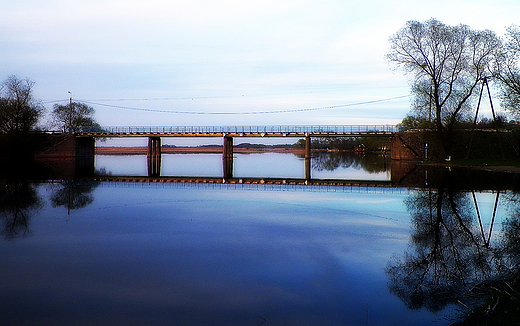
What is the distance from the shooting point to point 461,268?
9648mm

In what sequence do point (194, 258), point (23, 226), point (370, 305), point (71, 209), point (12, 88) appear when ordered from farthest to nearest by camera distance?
1. point (12, 88)
2. point (71, 209)
3. point (23, 226)
4. point (194, 258)
5. point (370, 305)

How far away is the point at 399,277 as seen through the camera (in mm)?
9125

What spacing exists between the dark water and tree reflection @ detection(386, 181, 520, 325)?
3cm

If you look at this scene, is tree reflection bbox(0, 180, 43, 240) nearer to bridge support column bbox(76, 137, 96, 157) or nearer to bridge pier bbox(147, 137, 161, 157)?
bridge pier bbox(147, 137, 161, 157)

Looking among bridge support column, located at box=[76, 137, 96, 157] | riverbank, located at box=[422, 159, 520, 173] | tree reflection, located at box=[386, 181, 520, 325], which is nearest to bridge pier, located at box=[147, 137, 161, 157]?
bridge support column, located at box=[76, 137, 96, 157]

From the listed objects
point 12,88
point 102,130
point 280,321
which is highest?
point 12,88

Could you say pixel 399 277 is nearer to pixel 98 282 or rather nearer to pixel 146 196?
pixel 98 282

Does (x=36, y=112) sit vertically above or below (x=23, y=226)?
above

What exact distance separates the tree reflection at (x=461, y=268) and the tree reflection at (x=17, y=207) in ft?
35.8

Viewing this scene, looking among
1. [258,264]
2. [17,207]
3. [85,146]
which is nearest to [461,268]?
[258,264]

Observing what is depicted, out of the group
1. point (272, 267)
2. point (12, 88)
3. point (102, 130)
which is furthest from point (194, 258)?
point (102, 130)

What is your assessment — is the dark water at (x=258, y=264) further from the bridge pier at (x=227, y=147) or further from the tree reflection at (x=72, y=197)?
the bridge pier at (x=227, y=147)

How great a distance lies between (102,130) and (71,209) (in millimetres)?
66159

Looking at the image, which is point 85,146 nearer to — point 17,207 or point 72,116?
point 72,116
